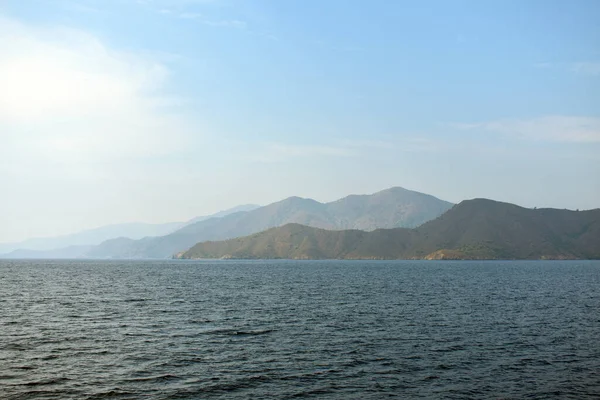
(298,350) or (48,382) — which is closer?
(48,382)

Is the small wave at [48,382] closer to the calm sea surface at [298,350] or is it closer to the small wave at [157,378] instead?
the calm sea surface at [298,350]

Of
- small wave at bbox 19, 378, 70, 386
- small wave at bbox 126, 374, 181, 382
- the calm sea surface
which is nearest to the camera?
the calm sea surface

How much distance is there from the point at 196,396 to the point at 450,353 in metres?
25.7

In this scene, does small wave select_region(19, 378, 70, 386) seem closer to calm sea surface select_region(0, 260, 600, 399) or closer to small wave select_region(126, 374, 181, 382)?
calm sea surface select_region(0, 260, 600, 399)

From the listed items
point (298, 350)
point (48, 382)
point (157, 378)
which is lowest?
point (298, 350)

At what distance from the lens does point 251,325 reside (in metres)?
66.1

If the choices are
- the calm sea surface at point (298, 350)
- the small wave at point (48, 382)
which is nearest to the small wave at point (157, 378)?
the calm sea surface at point (298, 350)

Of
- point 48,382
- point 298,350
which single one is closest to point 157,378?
point 48,382

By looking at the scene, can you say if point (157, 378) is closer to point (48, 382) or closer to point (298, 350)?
point (48, 382)

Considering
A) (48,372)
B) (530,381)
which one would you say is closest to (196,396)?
(48,372)

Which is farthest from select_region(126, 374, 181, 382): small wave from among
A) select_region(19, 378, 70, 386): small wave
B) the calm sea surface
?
select_region(19, 378, 70, 386): small wave

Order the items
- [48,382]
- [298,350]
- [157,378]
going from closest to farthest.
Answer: [48,382], [157,378], [298,350]

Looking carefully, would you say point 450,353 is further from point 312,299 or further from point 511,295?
point 511,295

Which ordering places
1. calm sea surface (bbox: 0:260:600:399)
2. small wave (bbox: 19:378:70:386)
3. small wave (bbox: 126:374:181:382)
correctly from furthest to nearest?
small wave (bbox: 126:374:181:382)
small wave (bbox: 19:378:70:386)
calm sea surface (bbox: 0:260:600:399)
